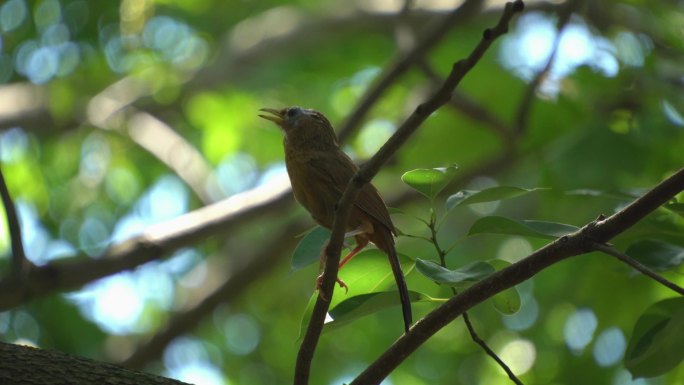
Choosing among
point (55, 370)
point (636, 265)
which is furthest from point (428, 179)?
point (55, 370)

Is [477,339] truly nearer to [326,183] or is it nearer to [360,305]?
[360,305]

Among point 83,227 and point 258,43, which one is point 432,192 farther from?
point 83,227

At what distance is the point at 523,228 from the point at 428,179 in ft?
1.18

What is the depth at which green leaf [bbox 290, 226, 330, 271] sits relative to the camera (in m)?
2.83

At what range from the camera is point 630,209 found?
101 inches

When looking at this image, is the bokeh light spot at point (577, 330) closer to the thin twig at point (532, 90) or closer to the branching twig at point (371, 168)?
the thin twig at point (532, 90)

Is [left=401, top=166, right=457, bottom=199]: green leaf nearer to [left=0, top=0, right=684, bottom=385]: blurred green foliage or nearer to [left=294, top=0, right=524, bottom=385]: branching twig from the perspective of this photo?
[left=294, top=0, right=524, bottom=385]: branching twig

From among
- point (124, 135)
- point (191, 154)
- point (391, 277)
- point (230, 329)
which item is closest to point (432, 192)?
point (391, 277)

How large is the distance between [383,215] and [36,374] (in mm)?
1490

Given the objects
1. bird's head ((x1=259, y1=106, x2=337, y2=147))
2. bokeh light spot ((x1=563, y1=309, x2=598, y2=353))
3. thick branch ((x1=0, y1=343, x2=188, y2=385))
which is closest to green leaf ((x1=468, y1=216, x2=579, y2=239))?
thick branch ((x1=0, y1=343, x2=188, y2=385))

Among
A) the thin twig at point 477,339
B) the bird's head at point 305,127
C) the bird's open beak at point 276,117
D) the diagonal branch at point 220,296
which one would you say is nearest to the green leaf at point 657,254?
the thin twig at point 477,339

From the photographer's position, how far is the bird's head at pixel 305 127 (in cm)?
436

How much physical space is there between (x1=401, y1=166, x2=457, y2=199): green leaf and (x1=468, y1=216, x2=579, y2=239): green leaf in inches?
7.0

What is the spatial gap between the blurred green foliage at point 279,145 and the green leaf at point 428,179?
2.31 m
